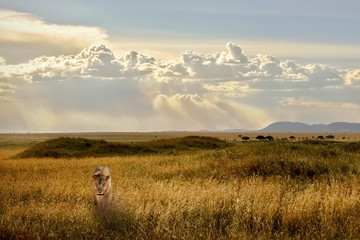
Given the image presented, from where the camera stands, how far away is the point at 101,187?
8281 mm

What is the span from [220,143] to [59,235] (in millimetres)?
43095

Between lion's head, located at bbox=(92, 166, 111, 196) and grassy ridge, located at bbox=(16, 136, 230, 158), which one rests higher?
lion's head, located at bbox=(92, 166, 111, 196)

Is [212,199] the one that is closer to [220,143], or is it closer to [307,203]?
[307,203]

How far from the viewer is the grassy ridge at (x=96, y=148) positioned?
119ft

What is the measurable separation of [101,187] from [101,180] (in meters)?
0.18

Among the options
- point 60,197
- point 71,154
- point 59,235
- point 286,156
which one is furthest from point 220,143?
point 59,235

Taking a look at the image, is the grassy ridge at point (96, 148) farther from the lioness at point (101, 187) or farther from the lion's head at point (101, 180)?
the lion's head at point (101, 180)

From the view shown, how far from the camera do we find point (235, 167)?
18469 millimetres

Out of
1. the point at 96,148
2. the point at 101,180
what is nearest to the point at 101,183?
the point at 101,180

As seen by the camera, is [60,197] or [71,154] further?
[71,154]

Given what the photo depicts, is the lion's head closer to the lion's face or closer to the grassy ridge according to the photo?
the lion's face

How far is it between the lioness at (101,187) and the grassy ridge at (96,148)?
27.1 metres

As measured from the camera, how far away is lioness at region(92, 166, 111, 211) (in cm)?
816

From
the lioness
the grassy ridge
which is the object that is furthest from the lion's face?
the grassy ridge
